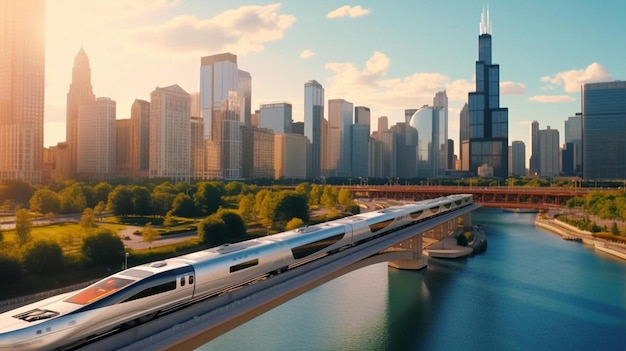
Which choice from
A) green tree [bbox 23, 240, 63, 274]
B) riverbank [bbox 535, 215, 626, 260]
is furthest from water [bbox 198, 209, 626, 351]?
green tree [bbox 23, 240, 63, 274]

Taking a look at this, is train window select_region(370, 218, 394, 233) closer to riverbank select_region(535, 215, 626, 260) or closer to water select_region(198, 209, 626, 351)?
water select_region(198, 209, 626, 351)

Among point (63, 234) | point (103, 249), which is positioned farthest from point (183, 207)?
point (103, 249)

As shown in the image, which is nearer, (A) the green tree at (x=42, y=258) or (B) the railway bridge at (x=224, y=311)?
(B) the railway bridge at (x=224, y=311)

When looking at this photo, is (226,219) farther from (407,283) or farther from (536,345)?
(536,345)

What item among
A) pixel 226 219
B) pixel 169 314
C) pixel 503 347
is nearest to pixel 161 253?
pixel 226 219

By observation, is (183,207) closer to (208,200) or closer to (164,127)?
(208,200)

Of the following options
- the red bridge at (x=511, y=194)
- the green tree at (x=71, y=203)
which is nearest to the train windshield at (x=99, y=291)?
the green tree at (x=71, y=203)

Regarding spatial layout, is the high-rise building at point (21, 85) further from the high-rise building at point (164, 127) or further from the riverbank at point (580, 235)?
the riverbank at point (580, 235)

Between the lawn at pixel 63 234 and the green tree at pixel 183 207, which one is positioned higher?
the green tree at pixel 183 207

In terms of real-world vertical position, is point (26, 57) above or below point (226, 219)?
above
